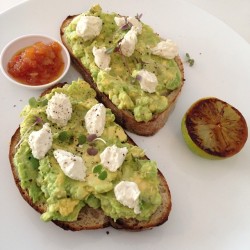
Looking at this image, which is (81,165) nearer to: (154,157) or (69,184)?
(69,184)

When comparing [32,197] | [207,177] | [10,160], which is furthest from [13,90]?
[207,177]

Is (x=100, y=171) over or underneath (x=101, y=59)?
underneath

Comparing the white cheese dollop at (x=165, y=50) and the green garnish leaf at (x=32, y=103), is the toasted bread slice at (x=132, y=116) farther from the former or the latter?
the green garnish leaf at (x=32, y=103)

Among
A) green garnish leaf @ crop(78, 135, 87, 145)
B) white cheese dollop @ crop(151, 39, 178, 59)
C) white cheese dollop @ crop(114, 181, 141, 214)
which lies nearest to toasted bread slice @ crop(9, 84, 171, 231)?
white cheese dollop @ crop(114, 181, 141, 214)

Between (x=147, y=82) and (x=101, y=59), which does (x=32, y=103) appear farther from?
(x=147, y=82)

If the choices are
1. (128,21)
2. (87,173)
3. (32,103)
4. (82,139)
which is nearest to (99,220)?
(87,173)

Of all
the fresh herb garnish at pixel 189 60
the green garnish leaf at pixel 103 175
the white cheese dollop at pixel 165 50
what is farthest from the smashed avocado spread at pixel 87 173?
the fresh herb garnish at pixel 189 60
